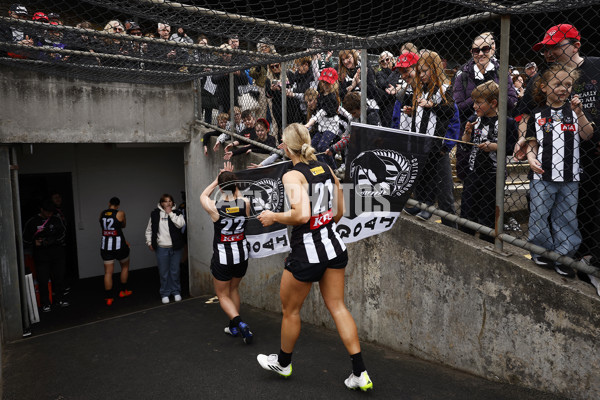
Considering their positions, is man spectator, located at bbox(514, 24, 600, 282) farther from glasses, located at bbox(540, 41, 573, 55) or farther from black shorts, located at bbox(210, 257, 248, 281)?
black shorts, located at bbox(210, 257, 248, 281)

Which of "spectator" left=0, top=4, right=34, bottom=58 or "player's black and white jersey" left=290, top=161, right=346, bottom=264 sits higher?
"spectator" left=0, top=4, right=34, bottom=58

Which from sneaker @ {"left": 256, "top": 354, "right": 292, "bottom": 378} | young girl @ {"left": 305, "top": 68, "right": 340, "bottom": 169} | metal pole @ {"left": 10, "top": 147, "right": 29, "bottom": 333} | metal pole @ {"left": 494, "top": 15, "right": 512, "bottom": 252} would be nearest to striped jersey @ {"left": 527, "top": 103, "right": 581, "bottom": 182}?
metal pole @ {"left": 494, "top": 15, "right": 512, "bottom": 252}

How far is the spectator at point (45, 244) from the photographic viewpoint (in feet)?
24.7

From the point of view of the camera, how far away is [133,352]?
4.68m

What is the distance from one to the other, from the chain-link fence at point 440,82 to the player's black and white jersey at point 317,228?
119 centimetres

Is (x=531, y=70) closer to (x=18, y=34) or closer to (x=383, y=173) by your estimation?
(x=383, y=173)

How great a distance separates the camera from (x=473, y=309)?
3365mm

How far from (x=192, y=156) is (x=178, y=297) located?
266 centimetres

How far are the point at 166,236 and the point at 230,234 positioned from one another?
3503 millimetres

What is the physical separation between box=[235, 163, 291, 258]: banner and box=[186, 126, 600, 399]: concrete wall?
0.87m

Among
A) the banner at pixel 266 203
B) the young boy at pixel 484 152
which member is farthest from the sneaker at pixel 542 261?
the banner at pixel 266 203

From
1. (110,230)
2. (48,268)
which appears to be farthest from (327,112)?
(48,268)

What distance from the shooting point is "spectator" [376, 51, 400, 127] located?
4.55 metres

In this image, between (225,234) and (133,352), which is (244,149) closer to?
(225,234)
